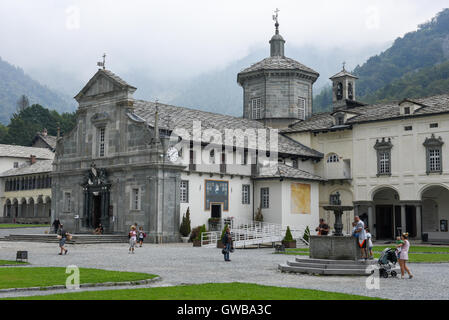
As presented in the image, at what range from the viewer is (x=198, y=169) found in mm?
40969

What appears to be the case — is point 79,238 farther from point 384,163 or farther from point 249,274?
point 384,163

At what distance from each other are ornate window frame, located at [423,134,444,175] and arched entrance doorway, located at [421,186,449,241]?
1.99 metres

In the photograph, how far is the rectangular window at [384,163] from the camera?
4516 centimetres

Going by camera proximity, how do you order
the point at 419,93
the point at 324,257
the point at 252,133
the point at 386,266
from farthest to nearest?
the point at 419,93
the point at 252,133
the point at 324,257
the point at 386,266

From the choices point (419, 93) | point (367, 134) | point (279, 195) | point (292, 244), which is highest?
point (419, 93)

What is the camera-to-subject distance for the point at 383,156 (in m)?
45.5

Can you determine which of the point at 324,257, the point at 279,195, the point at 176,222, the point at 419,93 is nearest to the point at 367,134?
the point at 279,195

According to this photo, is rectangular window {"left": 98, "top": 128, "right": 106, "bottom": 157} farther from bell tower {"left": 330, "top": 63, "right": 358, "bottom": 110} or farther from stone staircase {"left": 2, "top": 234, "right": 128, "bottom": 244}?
bell tower {"left": 330, "top": 63, "right": 358, "bottom": 110}

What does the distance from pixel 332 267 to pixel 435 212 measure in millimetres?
30436

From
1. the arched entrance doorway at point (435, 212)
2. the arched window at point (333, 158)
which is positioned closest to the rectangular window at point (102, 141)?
the arched window at point (333, 158)

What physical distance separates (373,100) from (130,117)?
65226mm

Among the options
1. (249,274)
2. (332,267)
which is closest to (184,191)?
(249,274)

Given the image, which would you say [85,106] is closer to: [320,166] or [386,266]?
[320,166]

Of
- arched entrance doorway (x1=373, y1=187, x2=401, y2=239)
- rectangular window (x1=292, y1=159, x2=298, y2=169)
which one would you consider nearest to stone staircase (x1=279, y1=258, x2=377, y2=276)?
rectangular window (x1=292, y1=159, x2=298, y2=169)
